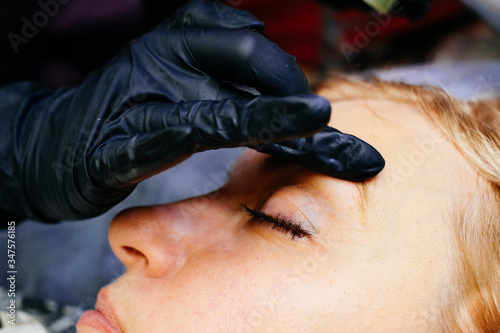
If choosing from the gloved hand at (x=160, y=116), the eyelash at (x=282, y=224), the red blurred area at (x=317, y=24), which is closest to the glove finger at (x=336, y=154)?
the gloved hand at (x=160, y=116)

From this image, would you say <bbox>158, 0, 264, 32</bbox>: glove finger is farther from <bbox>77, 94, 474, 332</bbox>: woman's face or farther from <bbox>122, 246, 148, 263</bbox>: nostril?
<bbox>122, 246, 148, 263</bbox>: nostril

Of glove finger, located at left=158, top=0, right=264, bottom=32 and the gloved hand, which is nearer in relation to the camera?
the gloved hand

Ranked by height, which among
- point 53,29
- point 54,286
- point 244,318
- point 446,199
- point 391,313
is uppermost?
point 446,199

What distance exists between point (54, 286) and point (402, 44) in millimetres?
1911

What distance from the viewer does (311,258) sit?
677 millimetres

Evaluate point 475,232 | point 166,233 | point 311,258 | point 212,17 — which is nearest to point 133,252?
point 166,233

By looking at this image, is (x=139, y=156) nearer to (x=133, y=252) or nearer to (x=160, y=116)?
(x=160, y=116)

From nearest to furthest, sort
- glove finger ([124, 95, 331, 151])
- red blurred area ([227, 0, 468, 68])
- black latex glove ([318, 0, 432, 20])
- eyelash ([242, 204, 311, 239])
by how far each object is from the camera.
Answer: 1. glove finger ([124, 95, 331, 151])
2. eyelash ([242, 204, 311, 239])
3. black latex glove ([318, 0, 432, 20])
4. red blurred area ([227, 0, 468, 68])

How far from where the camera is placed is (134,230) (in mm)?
793

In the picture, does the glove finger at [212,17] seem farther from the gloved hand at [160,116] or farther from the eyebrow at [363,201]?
the eyebrow at [363,201]

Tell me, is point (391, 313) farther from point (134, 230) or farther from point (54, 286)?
point (54, 286)

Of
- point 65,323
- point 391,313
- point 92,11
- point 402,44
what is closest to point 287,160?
point 391,313

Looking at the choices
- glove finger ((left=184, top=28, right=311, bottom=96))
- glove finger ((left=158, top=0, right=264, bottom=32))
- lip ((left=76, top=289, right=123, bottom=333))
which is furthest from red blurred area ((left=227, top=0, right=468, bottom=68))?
lip ((left=76, top=289, right=123, bottom=333))

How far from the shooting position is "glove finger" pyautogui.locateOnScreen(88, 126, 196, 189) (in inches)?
23.9
